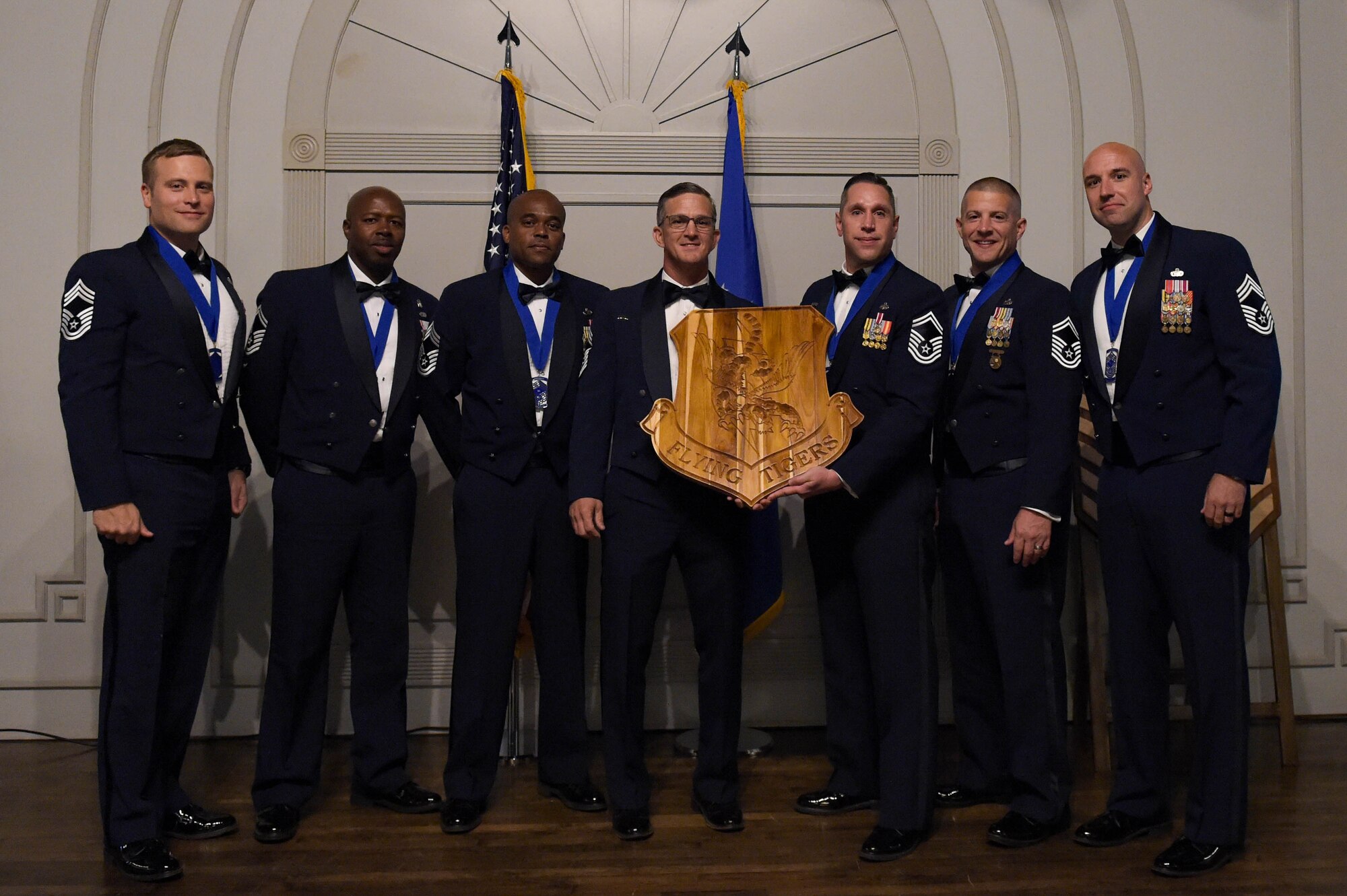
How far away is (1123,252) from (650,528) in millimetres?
1475

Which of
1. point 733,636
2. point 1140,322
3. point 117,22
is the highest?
point 117,22

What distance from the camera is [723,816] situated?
296cm

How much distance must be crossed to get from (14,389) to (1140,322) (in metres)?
3.78

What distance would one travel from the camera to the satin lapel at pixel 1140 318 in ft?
9.34

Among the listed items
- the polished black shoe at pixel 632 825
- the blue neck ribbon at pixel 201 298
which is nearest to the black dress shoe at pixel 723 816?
the polished black shoe at pixel 632 825

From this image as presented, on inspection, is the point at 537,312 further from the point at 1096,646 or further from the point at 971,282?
the point at 1096,646

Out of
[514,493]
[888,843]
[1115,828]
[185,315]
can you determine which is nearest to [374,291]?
[185,315]

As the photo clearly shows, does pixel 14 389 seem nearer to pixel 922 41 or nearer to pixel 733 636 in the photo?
pixel 733 636

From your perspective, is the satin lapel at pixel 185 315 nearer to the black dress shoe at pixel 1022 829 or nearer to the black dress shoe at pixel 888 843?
the black dress shoe at pixel 888 843

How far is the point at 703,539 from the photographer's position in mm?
2957

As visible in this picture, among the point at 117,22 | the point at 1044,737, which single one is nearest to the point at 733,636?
the point at 1044,737

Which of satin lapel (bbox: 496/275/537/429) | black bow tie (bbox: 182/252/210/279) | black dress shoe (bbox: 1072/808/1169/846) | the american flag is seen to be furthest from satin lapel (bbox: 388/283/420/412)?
black dress shoe (bbox: 1072/808/1169/846)

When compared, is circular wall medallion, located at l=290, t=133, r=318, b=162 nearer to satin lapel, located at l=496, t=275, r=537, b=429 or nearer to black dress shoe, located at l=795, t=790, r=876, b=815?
satin lapel, located at l=496, t=275, r=537, b=429

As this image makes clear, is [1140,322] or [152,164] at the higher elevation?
[152,164]
